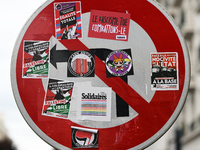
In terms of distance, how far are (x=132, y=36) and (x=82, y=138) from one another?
1.87 feet

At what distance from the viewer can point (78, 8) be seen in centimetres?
188

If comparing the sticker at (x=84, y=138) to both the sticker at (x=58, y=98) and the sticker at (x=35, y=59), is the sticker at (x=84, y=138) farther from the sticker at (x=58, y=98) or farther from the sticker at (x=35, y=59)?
the sticker at (x=35, y=59)

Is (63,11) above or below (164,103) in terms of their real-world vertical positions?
above

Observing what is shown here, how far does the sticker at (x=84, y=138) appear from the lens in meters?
1.75

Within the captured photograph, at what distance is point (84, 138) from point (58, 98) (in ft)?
0.77

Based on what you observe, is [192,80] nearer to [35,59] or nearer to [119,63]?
[119,63]

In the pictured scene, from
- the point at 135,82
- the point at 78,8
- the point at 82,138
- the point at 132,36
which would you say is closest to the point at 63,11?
the point at 78,8

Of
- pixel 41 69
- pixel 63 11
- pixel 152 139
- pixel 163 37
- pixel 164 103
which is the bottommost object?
pixel 152 139

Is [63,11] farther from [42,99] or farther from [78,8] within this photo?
[42,99]

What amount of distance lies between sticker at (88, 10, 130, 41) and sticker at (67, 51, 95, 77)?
0.37 feet

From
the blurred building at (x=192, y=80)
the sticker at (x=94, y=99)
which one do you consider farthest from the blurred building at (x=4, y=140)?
the sticker at (x=94, y=99)

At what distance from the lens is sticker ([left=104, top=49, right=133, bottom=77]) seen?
1807 mm

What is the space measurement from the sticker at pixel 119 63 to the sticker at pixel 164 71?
12 cm

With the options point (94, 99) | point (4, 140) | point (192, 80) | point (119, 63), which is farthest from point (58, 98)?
point (4, 140)
